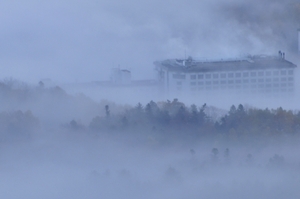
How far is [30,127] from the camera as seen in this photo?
522 centimetres

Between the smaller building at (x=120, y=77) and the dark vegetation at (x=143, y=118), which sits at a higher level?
the smaller building at (x=120, y=77)

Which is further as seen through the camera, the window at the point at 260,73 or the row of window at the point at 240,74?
the window at the point at 260,73

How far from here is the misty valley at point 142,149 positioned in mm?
4926

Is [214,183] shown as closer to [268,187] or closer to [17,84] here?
[268,187]

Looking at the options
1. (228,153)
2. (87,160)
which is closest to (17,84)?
(87,160)

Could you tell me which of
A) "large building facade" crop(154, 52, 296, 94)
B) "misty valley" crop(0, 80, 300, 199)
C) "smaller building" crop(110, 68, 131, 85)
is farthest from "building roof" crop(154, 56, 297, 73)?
"misty valley" crop(0, 80, 300, 199)

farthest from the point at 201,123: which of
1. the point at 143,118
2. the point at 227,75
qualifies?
the point at 227,75

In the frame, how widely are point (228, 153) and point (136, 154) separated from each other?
1.85 ft

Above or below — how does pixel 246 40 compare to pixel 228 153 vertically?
above

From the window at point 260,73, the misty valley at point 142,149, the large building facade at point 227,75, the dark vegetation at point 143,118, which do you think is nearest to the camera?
the misty valley at point 142,149

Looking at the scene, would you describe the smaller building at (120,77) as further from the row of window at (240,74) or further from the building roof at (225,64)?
the row of window at (240,74)

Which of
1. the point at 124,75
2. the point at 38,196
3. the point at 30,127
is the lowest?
the point at 38,196

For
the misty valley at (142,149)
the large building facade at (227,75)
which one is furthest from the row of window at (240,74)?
the misty valley at (142,149)

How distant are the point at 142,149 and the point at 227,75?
1.01m
